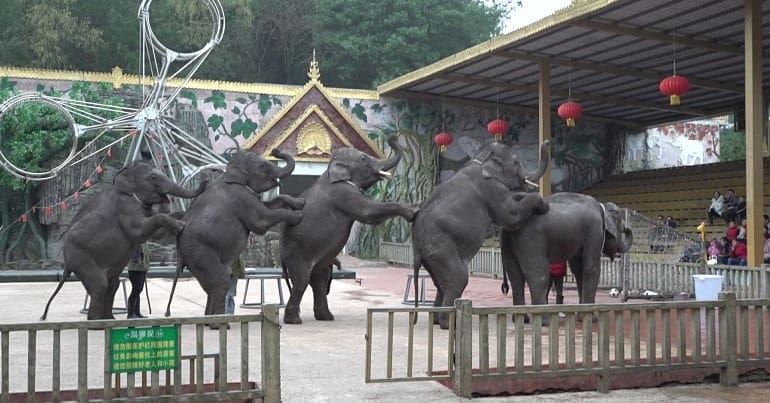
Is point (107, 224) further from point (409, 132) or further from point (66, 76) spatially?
point (409, 132)

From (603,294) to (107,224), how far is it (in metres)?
9.25

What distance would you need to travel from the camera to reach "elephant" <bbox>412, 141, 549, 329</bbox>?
324 inches

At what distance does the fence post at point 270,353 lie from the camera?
493 centimetres

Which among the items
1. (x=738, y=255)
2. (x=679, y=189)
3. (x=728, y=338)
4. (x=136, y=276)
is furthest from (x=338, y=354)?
(x=679, y=189)

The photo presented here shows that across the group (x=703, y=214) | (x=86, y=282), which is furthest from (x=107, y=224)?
(x=703, y=214)

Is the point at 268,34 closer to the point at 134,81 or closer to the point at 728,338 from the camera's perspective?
the point at 134,81

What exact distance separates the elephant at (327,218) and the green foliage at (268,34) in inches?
792

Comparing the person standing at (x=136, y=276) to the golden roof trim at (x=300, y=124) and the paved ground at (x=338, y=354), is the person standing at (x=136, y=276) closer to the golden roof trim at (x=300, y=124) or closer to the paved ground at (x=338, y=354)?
the paved ground at (x=338, y=354)

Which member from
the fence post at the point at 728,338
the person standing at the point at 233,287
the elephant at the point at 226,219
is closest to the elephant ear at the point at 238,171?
the elephant at the point at 226,219

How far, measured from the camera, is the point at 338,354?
6.96 m

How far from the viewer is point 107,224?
8227 mm

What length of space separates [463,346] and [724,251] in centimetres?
1196

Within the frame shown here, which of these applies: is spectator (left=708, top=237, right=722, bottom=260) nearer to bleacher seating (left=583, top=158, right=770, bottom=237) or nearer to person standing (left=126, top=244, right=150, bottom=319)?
bleacher seating (left=583, top=158, right=770, bottom=237)

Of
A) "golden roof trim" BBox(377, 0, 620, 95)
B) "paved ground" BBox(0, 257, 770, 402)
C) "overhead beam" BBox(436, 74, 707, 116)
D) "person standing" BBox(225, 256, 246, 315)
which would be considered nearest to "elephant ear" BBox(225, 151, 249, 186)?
"person standing" BBox(225, 256, 246, 315)
